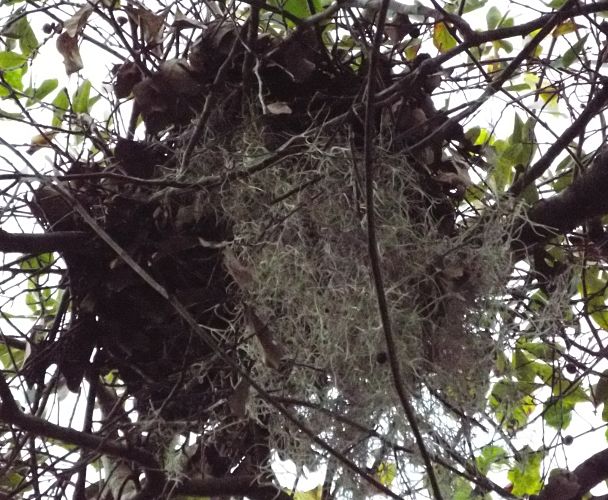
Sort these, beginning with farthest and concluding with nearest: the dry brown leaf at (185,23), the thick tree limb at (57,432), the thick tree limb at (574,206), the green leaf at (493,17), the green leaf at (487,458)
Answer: the green leaf at (493,17) < the green leaf at (487,458) < the dry brown leaf at (185,23) < the thick tree limb at (574,206) < the thick tree limb at (57,432)

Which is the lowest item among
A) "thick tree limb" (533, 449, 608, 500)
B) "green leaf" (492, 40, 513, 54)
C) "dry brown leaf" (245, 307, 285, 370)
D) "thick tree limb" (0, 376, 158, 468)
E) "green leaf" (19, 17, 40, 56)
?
"thick tree limb" (533, 449, 608, 500)

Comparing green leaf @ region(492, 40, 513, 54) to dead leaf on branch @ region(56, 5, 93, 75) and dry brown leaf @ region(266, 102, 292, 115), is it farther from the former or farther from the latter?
dead leaf on branch @ region(56, 5, 93, 75)

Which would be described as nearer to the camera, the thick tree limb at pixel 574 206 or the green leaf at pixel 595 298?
the thick tree limb at pixel 574 206

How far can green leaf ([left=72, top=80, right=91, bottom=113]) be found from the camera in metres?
1.18

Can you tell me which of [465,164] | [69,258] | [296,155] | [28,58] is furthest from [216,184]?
[28,58]

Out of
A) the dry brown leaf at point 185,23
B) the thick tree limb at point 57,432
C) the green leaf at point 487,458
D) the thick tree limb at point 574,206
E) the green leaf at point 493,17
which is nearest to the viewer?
the thick tree limb at point 57,432

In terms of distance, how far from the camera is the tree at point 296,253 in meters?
0.89

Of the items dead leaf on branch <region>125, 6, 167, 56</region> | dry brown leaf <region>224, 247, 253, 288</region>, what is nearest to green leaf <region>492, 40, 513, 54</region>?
dead leaf on branch <region>125, 6, 167, 56</region>

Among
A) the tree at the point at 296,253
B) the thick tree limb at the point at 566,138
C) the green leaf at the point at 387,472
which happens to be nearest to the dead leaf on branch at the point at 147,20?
the tree at the point at 296,253

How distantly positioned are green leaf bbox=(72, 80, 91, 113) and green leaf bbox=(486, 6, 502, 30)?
2.01 feet

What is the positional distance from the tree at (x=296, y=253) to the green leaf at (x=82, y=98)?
0.09m

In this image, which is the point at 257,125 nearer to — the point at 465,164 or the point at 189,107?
the point at 189,107

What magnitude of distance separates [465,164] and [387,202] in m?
0.16

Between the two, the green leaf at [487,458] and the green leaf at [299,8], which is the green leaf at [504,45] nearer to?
the green leaf at [299,8]
